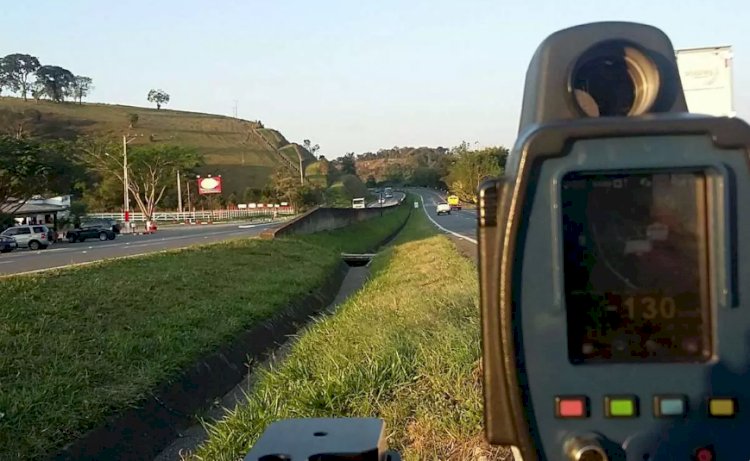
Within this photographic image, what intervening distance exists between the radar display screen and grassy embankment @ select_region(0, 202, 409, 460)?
664 centimetres

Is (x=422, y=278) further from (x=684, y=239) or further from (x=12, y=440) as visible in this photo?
(x=684, y=239)

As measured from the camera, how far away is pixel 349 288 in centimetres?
2469

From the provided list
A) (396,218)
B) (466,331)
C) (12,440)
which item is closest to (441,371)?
(466,331)

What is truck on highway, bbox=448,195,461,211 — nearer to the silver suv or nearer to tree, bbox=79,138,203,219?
tree, bbox=79,138,203,219

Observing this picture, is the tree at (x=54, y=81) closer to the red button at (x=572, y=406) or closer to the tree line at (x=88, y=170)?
the tree line at (x=88, y=170)

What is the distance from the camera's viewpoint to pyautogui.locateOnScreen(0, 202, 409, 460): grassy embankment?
8.21 metres

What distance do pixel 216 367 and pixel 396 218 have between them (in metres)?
52.2

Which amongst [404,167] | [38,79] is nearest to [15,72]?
[38,79]

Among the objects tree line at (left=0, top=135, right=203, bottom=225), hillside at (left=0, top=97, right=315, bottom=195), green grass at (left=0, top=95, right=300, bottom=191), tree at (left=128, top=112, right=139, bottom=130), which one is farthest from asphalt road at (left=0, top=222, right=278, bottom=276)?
tree at (left=128, top=112, right=139, bottom=130)

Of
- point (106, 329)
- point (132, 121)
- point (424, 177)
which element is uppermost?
point (132, 121)

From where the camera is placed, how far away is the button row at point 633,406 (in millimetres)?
1846

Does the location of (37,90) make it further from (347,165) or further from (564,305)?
(564,305)

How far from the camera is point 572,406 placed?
1.86 metres

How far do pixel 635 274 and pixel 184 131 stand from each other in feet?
402
